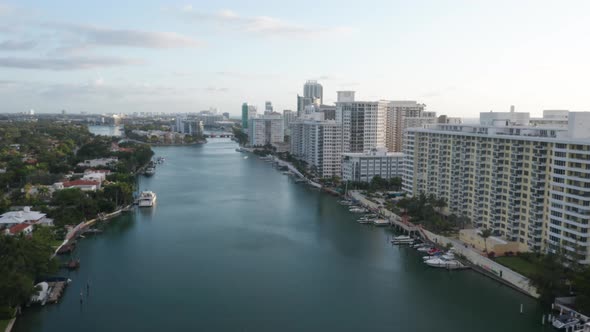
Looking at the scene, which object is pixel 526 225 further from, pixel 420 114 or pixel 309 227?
pixel 420 114

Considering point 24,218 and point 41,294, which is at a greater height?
point 24,218

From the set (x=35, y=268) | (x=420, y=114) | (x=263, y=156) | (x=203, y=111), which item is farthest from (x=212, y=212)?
(x=203, y=111)

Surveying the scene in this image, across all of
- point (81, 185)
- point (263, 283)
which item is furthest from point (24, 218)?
point (263, 283)

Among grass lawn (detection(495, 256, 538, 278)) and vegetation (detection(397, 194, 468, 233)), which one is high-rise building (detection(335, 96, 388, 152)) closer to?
vegetation (detection(397, 194, 468, 233))

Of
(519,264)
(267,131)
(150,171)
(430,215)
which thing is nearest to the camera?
(519,264)

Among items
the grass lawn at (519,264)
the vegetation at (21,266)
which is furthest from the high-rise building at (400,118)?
the vegetation at (21,266)

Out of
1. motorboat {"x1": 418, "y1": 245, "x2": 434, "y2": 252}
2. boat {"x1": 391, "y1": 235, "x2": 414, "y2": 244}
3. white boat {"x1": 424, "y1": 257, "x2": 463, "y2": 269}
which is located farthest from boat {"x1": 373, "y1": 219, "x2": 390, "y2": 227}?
white boat {"x1": 424, "y1": 257, "x2": 463, "y2": 269}

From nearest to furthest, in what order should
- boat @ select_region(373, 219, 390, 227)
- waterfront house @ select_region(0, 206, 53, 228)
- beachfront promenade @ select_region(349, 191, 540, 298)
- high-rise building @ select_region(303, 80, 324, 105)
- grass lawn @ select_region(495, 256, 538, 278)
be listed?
beachfront promenade @ select_region(349, 191, 540, 298) < grass lawn @ select_region(495, 256, 538, 278) < waterfront house @ select_region(0, 206, 53, 228) < boat @ select_region(373, 219, 390, 227) < high-rise building @ select_region(303, 80, 324, 105)

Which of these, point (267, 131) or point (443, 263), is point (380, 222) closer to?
point (443, 263)
